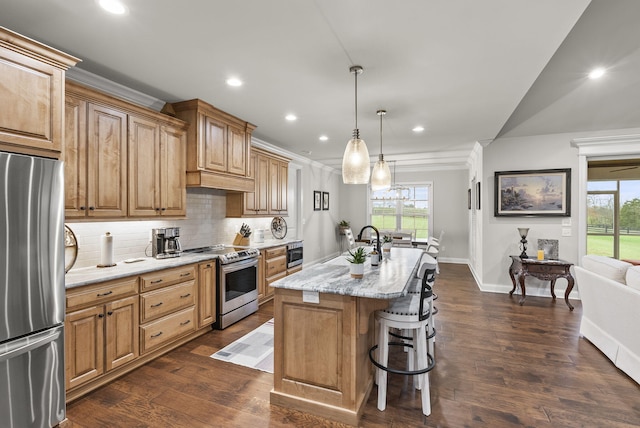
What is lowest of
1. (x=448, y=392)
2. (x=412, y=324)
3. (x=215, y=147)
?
(x=448, y=392)

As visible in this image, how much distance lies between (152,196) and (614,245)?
8364mm

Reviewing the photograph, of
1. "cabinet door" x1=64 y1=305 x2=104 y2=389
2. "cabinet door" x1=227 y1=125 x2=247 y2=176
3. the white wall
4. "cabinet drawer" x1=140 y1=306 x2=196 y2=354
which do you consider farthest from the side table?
"cabinet door" x1=64 y1=305 x2=104 y2=389

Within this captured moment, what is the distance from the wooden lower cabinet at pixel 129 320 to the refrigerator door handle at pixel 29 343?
10.1 inches

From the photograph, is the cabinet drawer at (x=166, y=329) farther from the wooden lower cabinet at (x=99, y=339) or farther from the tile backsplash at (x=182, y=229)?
the tile backsplash at (x=182, y=229)

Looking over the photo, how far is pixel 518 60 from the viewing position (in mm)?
2486

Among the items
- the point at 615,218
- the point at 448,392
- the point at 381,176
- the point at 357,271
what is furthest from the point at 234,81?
the point at 615,218

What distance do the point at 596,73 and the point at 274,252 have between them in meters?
4.55

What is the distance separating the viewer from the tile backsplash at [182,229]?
2.83m

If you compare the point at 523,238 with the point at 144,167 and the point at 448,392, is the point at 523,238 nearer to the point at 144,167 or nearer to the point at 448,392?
the point at 448,392

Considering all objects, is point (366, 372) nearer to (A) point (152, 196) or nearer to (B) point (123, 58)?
(A) point (152, 196)

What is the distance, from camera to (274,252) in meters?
4.77

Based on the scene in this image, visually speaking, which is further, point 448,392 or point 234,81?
point 234,81

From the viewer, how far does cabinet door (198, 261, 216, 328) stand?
11.1ft

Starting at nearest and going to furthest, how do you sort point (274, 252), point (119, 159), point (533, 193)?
point (119, 159) < point (274, 252) < point (533, 193)
